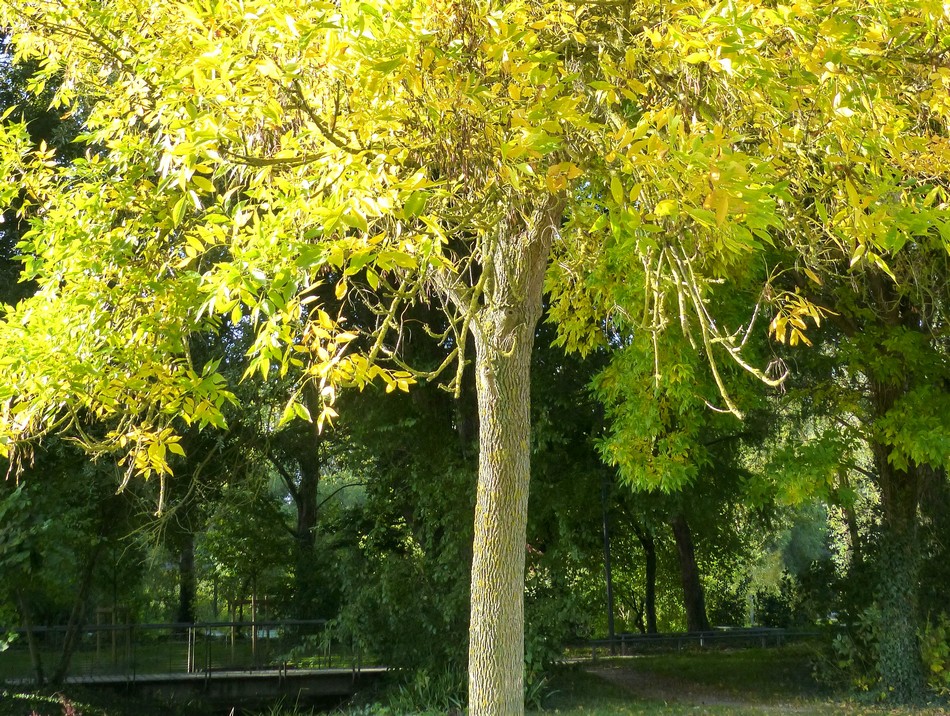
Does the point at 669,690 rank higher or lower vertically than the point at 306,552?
lower

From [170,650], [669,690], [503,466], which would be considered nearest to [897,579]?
[669,690]

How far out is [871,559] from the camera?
13.6m

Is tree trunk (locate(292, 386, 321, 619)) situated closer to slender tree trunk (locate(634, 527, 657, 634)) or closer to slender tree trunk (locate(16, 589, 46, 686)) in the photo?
slender tree trunk (locate(16, 589, 46, 686))

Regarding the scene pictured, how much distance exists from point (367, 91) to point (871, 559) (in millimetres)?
12495

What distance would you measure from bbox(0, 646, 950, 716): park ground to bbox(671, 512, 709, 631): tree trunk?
10.2 ft

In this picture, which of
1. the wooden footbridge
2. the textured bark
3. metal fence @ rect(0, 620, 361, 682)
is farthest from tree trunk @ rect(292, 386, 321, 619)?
the textured bark

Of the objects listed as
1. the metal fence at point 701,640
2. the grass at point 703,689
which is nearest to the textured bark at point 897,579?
the grass at point 703,689

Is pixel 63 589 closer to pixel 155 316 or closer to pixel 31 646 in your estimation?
pixel 31 646

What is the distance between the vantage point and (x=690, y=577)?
20.4 m

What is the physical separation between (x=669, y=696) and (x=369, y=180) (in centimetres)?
1192

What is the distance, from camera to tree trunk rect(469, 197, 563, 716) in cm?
529

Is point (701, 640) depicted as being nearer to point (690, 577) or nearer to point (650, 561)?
point (690, 577)

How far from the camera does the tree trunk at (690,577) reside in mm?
19859

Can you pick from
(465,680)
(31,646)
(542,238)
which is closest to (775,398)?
(465,680)
